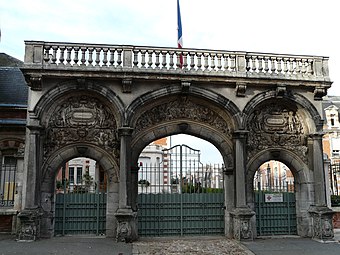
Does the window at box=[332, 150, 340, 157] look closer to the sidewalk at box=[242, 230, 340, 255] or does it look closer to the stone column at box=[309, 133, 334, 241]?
the stone column at box=[309, 133, 334, 241]

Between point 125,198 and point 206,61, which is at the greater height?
point 206,61

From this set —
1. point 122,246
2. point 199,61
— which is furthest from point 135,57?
point 122,246

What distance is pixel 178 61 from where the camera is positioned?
10.7m

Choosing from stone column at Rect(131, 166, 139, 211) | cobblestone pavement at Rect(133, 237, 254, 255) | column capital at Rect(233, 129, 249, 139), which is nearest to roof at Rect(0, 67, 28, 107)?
stone column at Rect(131, 166, 139, 211)

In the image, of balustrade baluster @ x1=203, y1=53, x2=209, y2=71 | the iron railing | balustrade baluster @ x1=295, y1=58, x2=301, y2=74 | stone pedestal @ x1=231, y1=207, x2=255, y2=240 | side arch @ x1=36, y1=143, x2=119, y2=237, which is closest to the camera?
stone pedestal @ x1=231, y1=207, x2=255, y2=240

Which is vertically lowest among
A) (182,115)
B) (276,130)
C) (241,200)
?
(241,200)

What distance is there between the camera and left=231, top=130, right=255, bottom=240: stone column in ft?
31.9

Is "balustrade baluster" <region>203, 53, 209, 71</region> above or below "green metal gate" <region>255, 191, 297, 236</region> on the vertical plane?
above

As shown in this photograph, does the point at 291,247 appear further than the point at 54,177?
No

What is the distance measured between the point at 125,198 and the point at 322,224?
5.64 meters

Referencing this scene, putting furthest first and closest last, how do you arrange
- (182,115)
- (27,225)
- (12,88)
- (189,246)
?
(12,88), (182,115), (27,225), (189,246)

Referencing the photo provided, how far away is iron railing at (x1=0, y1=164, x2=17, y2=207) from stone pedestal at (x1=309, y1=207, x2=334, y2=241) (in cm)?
957

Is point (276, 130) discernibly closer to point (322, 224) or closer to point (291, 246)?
point (322, 224)

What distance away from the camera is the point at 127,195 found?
9672 millimetres
